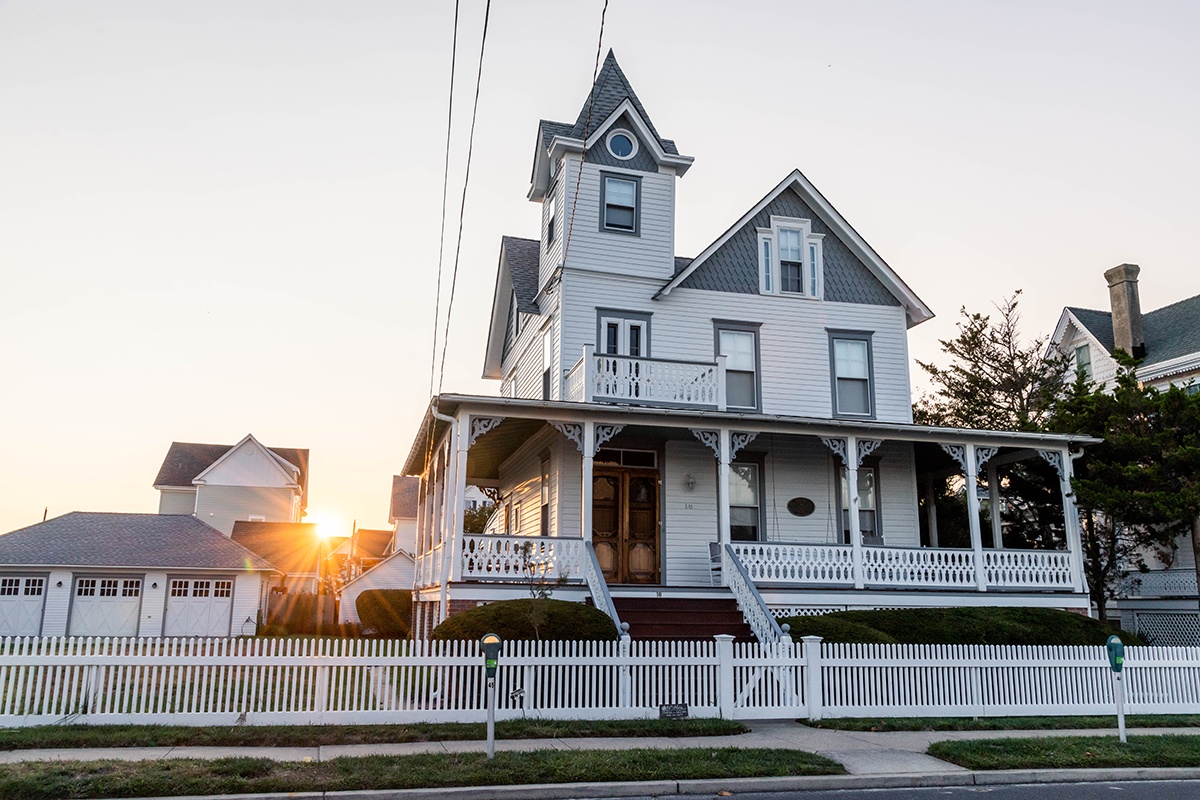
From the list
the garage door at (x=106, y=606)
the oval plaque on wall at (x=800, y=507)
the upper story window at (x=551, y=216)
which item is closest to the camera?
the oval plaque on wall at (x=800, y=507)

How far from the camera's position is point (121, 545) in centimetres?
3809

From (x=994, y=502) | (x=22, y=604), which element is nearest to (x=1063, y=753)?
(x=994, y=502)

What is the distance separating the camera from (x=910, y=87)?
1522 cm

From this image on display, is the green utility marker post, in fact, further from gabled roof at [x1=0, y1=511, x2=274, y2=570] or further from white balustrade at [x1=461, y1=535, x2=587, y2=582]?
gabled roof at [x1=0, y1=511, x2=274, y2=570]

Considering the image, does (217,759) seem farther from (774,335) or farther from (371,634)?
(371,634)

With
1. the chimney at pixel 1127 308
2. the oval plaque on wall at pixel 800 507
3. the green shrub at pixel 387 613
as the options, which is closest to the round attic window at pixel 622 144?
the oval plaque on wall at pixel 800 507

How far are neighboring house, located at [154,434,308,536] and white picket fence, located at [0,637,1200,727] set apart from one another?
43729 mm

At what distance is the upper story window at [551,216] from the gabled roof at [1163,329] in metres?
19.6

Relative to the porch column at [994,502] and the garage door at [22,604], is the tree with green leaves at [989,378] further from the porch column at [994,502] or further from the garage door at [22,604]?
the garage door at [22,604]

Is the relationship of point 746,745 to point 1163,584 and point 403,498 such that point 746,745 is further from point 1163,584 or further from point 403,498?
point 403,498

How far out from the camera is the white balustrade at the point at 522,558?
1661cm

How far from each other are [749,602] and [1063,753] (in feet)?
22.5

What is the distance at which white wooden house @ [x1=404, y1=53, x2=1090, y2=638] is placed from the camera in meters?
17.8

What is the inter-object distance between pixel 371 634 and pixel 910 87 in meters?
30.8
